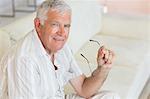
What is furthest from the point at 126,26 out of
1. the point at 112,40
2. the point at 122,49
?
the point at 122,49

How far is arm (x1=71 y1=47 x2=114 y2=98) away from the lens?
1.49 metres

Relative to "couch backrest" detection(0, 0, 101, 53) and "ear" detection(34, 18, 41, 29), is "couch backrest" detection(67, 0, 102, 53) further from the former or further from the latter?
"ear" detection(34, 18, 41, 29)

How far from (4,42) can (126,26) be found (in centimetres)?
171

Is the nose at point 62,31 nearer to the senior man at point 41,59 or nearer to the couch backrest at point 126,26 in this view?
the senior man at point 41,59

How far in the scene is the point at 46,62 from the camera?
4.47 feet

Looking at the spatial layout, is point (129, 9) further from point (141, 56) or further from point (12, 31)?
point (12, 31)

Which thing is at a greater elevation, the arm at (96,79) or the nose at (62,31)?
the nose at (62,31)

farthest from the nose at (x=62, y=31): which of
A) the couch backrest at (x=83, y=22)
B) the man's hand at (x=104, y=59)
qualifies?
the couch backrest at (x=83, y=22)

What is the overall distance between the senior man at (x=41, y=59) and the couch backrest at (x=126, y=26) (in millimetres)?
1622

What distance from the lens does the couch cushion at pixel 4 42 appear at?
5.18ft

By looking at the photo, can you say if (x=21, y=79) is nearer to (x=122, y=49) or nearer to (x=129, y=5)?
(x=122, y=49)

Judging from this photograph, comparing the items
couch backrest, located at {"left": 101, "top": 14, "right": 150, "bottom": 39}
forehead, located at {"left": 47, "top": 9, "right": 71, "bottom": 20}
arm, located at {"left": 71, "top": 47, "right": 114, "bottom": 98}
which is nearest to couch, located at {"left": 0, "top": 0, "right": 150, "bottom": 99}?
couch backrest, located at {"left": 101, "top": 14, "right": 150, "bottom": 39}

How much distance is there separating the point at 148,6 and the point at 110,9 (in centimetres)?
51

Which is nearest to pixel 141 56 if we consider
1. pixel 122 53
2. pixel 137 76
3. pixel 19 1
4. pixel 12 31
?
pixel 122 53
